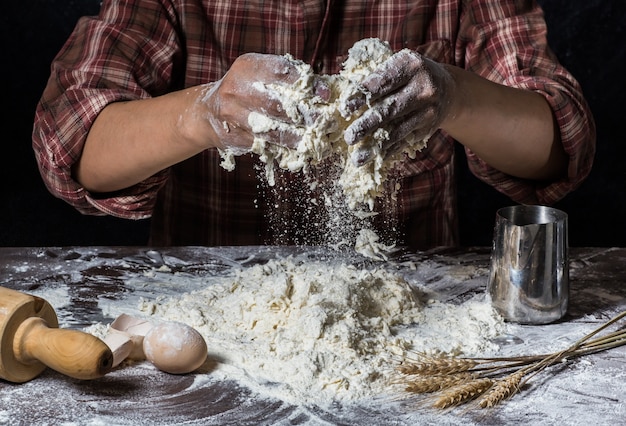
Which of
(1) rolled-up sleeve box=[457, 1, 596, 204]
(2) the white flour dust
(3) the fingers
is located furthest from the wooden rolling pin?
(1) rolled-up sleeve box=[457, 1, 596, 204]

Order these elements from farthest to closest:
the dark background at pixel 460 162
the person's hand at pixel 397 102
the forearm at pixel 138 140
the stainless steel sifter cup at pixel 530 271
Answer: the dark background at pixel 460 162
the forearm at pixel 138 140
the stainless steel sifter cup at pixel 530 271
the person's hand at pixel 397 102

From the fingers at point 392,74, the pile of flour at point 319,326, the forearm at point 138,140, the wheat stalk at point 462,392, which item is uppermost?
the fingers at point 392,74

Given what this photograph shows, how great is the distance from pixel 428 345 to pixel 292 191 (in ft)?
2.23

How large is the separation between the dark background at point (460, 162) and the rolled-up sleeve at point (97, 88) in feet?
3.39

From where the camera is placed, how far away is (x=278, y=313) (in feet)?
4.48

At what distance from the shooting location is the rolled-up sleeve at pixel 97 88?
1.68 meters

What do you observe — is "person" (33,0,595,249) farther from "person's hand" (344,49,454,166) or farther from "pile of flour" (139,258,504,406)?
"pile of flour" (139,258,504,406)

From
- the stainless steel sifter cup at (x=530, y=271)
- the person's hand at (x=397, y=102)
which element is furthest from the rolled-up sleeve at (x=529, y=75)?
the person's hand at (x=397, y=102)

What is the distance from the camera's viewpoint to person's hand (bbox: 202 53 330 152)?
125 centimetres

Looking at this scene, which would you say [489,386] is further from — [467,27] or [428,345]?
[467,27]

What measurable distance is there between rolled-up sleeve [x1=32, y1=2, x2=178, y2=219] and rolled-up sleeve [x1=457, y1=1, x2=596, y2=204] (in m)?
0.69

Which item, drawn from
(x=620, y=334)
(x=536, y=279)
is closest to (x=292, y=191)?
(x=536, y=279)

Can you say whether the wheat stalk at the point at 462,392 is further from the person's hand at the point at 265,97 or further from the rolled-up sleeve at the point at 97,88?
the rolled-up sleeve at the point at 97,88

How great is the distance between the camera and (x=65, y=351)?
1.12 meters
